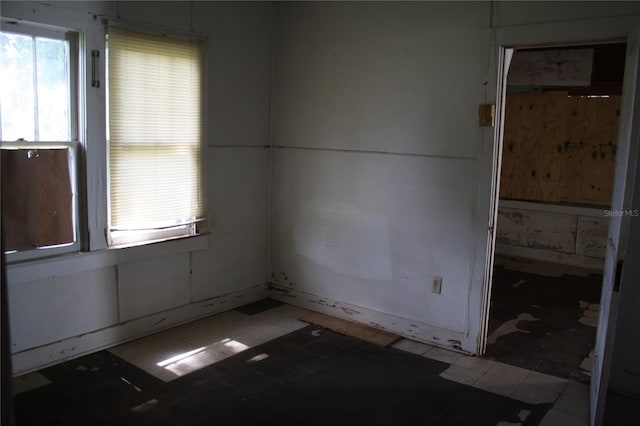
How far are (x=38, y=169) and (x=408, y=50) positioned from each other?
2.64 m

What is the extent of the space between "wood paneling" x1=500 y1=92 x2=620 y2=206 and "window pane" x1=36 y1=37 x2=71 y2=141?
5.33 meters

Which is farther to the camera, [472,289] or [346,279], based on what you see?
[346,279]

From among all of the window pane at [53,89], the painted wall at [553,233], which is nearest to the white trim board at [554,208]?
the painted wall at [553,233]

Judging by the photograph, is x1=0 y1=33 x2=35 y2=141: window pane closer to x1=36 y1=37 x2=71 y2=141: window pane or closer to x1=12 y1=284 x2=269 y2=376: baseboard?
x1=36 y1=37 x2=71 y2=141: window pane


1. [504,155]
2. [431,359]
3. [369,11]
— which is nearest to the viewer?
[431,359]

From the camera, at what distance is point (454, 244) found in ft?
12.6

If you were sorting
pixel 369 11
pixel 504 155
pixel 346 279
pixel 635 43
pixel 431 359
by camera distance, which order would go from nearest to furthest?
pixel 635 43
pixel 431 359
pixel 369 11
pixel 346 279
pixel 504 155

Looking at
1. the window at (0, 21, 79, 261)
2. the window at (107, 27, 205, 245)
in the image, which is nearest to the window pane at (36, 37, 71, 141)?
the window at (0, 21, 79, 261)

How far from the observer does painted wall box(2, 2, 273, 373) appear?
3314 millimetres

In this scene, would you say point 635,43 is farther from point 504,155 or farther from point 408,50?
point 504,155

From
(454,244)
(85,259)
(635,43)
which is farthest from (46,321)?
(635,43)

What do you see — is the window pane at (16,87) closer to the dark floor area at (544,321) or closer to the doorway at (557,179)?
the dark floor area at (544,321)

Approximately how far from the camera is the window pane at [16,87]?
3.06 metres

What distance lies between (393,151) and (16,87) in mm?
2545
